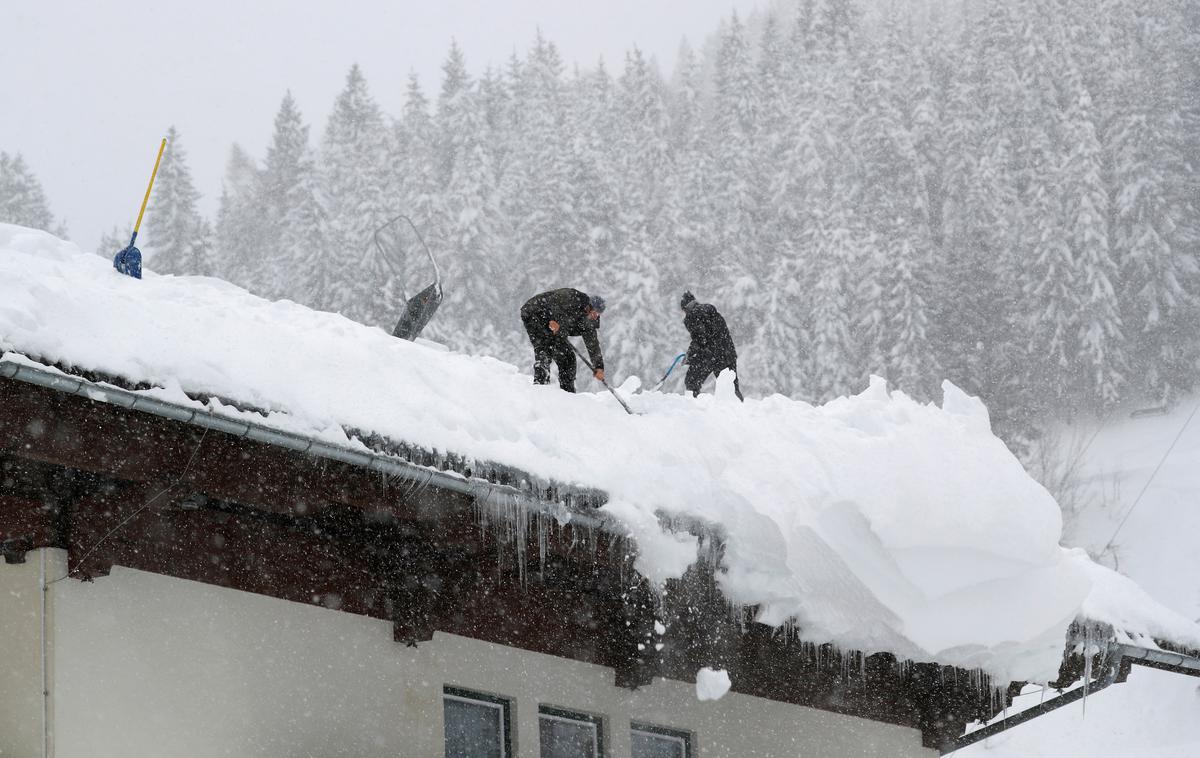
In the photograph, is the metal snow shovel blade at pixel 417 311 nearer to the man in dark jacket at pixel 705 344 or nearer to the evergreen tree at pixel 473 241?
the man in dark jacket at pixel 705 344

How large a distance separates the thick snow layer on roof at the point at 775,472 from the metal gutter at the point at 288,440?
0.50 ft

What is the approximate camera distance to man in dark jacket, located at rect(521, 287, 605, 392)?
318 inches

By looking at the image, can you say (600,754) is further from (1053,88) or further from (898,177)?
(1053,88)

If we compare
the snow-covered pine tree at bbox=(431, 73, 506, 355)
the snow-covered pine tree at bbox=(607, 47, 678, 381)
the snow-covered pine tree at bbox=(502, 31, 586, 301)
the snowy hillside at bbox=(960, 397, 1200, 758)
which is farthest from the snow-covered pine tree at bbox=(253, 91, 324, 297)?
the snowy hillside at bbox=(960, 397, 1200, 758)

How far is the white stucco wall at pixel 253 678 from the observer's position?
15.2 feet

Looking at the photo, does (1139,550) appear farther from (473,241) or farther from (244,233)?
(244,233)

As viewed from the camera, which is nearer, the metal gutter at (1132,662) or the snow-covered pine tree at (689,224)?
the metal gutter at (1132,662)

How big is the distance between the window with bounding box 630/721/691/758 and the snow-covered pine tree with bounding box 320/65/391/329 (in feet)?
76.8

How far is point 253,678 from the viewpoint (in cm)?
527

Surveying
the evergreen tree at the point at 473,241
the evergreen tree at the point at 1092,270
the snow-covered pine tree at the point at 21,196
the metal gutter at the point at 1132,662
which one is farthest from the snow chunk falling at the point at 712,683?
the snow-covered pine tree at the point at 21,196

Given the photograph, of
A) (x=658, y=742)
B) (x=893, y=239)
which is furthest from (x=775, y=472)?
(x=893, y=239)

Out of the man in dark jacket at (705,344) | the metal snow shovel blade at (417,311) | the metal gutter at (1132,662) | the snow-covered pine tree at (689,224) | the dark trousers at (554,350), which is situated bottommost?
the metal gutter at (1132,662)

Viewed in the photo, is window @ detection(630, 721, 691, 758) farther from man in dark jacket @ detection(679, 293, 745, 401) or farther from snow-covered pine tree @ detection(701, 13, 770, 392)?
snow-covered pine tree @ detection(701, 13, 770, 392)

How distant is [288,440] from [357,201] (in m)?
35.1
